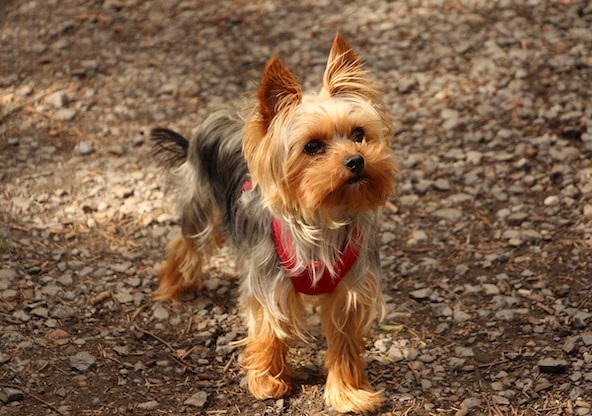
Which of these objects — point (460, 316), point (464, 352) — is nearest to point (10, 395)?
point (464, 352)

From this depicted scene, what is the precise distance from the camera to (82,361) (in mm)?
5453

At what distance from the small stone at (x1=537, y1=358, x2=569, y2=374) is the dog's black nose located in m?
1.91

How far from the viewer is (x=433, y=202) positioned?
7.09m

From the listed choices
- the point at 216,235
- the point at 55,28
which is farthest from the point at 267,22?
the point at 216,235

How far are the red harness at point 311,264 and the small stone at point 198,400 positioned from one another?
91cm

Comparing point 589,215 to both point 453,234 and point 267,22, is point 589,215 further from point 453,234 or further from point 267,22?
point 267,22

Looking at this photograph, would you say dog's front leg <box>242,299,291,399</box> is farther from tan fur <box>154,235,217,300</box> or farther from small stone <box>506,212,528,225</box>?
small stone <box>506,212,528,225</box>

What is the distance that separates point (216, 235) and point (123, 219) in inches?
50.0

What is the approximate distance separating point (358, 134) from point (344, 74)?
1.09 ft

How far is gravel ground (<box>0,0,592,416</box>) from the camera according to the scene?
17.7 feet

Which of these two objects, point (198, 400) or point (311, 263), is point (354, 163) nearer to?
point (311, 263)

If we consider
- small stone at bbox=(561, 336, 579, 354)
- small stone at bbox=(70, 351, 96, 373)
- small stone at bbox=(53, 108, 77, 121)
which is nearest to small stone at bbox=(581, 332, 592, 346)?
small stone at bbox=(561, 336, 579, 354)

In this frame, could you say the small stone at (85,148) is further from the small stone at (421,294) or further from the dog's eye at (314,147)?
the dog's eye at (314,147)

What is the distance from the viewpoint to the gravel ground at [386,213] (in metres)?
5.41
